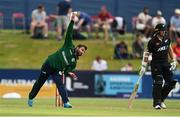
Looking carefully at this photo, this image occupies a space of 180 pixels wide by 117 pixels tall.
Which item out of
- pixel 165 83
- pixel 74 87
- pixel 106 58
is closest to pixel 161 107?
pixel 165 83

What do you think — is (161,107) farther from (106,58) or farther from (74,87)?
(106,58)

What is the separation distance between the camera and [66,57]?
1886cm

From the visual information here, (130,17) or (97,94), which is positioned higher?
(130,17)

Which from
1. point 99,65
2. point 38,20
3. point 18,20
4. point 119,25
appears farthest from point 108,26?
point 18,20

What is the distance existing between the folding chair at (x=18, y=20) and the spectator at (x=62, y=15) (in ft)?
10.4

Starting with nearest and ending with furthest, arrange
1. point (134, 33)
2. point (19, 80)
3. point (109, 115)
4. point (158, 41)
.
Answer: point (109, 115) → point (158, 41) → point (19, 80) → point (134, 33)

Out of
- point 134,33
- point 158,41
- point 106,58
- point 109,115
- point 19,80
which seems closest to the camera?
point 109,115

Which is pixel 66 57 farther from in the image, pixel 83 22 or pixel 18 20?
pixel 18 20

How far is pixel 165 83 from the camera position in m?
20.6

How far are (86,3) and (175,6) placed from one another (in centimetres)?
520

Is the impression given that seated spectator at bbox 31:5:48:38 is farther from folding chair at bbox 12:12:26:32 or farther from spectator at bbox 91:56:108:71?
spectator at bbox 91:56:108:71

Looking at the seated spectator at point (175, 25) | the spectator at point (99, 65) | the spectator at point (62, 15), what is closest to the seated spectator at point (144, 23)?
the seated spectator at point (175, 25)

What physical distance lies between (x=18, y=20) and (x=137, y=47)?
779 cm

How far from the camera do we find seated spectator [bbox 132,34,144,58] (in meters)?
37.0
